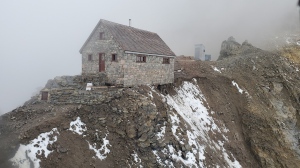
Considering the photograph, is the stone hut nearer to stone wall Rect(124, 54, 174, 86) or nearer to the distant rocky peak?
stone wall Rect(124, 54, 174, 86)

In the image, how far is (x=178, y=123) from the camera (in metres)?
25.0

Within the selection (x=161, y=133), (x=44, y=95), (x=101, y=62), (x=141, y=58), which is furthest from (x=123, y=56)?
(x=161, y=133)

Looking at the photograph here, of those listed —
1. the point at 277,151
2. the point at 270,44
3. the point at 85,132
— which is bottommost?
the point at 277,151

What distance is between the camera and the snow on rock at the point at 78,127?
2017 cm

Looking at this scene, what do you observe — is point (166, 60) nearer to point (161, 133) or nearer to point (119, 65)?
point (119, 65)

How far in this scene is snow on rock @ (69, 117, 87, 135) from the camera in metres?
20.2

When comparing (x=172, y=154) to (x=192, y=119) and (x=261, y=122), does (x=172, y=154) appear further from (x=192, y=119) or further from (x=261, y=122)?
(x=261, y=122)

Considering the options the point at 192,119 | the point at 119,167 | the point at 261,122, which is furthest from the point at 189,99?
the point at 119,167

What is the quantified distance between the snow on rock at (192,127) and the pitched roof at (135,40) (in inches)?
199

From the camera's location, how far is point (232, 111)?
108ft

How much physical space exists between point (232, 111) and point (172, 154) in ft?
46.3

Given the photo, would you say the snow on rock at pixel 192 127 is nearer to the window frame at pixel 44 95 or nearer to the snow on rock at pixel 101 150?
the snow on rock at pixel 101 150

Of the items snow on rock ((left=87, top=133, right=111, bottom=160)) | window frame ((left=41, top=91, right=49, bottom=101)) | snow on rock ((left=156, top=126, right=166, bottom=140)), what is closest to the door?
window frame ((left=41, top=91, right=49, bottom=101))

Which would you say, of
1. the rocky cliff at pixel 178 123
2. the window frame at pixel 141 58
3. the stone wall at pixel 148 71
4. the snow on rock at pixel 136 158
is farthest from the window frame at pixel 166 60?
the snow on rock at pixel 136 158
